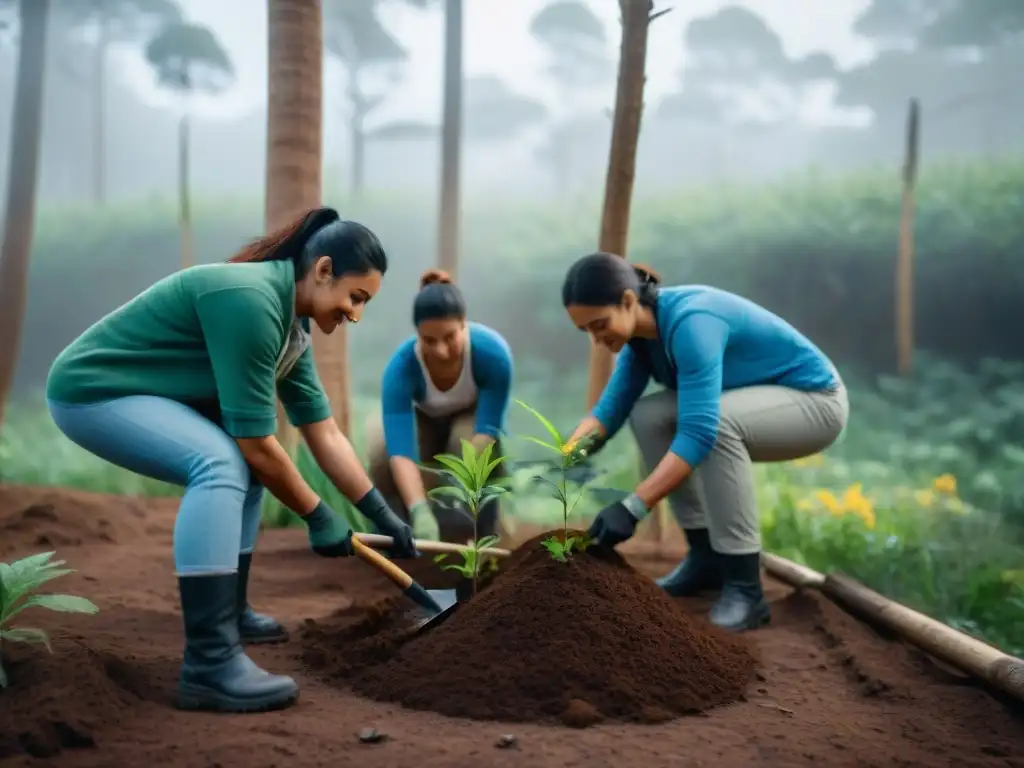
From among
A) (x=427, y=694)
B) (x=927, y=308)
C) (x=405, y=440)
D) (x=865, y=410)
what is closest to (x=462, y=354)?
(x=405, y=440)

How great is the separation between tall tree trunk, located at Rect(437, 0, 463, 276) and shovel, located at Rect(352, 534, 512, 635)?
4188mm

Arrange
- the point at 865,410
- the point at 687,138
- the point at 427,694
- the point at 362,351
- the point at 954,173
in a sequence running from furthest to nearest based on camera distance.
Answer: the point at 687,138
the point at 362,351
the point at 954,173
the point at 865,410
the point at 427,694

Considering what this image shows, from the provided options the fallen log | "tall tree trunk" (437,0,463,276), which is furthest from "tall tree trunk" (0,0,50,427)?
the fallen log

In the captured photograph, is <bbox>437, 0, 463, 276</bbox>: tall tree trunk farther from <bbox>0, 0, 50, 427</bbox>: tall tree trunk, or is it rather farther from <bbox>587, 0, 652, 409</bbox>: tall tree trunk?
<bbox>0, 0, 50, 427</bbox>: tall tree trunk

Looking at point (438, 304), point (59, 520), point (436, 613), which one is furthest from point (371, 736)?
point (59, 520)

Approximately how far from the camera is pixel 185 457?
5.85 ft

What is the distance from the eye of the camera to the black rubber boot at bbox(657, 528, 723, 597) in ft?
9.93

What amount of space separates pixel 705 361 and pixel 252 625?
1480 millimetres

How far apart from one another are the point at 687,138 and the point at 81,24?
22.9ft

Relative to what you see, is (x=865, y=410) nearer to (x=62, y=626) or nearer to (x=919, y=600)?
(x=919, y=600)

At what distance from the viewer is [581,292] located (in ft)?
8.21

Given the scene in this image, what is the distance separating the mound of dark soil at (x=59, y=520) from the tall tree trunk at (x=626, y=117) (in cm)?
252

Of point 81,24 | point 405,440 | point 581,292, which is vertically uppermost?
point 81,24

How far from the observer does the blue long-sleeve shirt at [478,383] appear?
121 inches
